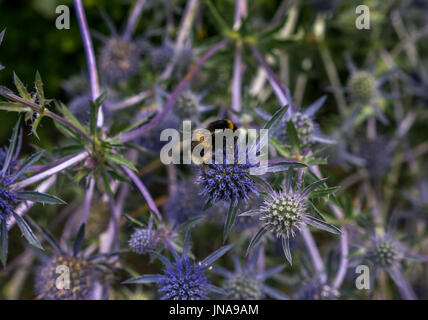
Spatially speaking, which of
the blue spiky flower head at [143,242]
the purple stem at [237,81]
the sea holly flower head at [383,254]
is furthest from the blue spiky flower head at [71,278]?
the sea holly flower head at [383,254]

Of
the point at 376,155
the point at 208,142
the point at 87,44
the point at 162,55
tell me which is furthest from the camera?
the point at 376,155

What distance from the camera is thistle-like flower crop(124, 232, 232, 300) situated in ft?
5.41

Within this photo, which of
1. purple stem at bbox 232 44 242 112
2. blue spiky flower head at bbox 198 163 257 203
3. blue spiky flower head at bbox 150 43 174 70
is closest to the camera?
blue spiky flower head at bbox 198 163 257 203

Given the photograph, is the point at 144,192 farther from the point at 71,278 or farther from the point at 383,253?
the point at 383,253

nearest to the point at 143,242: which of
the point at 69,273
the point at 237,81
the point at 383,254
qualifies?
the point at 69,273

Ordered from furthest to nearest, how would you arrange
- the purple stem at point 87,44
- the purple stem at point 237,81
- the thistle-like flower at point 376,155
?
1. the thistle-like flower at point 376,155
2. the purple stem at point 237,81
3. the purple stem at point 87,44

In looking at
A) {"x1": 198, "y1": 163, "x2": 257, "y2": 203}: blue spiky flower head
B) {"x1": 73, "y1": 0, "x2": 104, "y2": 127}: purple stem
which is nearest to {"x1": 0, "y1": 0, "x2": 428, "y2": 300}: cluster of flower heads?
{"x1": 198, "y1": 163, "x2": 257, "y2": 203}: blue spiky flower head

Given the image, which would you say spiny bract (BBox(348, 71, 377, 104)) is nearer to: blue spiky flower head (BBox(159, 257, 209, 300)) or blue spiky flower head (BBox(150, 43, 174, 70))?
blue spiky flower head (BBox(150, 43, 174, 70))

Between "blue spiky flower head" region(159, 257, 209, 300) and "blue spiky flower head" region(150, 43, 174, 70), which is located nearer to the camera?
"blue spiky flower head" region(159, 257, 209, 300)

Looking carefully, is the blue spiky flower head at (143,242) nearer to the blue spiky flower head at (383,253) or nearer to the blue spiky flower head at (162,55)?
the blue spiky flower head at (383,253)

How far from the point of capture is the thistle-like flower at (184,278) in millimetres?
1650

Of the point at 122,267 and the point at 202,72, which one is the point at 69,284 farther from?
the point at 202,72

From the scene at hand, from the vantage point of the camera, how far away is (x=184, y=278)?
1668 mm

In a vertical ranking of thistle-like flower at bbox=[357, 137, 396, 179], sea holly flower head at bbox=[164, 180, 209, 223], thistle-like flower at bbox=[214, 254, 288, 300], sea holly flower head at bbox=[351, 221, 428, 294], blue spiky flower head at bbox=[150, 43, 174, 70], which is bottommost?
thistle-like flower at bbox=[214, 254, 288, 300]
